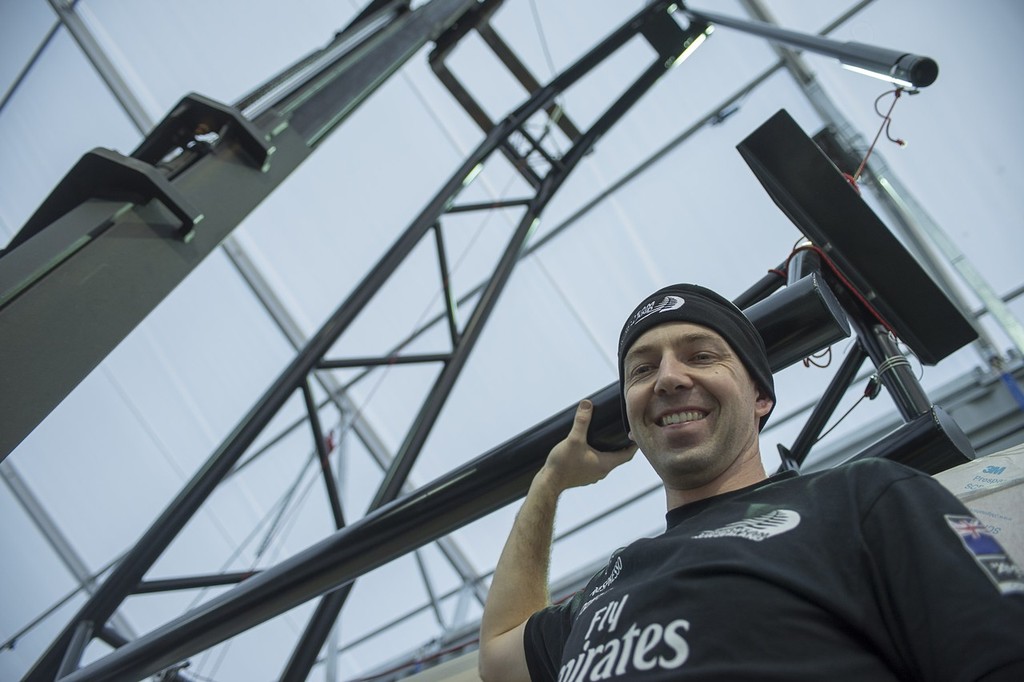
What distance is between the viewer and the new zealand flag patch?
28.3 inches

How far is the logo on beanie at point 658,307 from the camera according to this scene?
1.25 metres

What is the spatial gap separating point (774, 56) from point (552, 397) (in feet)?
9.51

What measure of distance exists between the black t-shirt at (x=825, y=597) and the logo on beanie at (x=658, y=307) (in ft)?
1.18

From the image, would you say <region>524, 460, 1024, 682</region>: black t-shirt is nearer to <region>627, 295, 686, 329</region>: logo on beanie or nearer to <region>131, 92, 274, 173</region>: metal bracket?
<region>627, 295, 686, 329</region>: logo on beanie

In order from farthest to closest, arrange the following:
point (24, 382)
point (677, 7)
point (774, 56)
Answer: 1. point (774, 56)
2. point (677, 7)
3. point (24, 382)

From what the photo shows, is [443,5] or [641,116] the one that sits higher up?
[443,5]

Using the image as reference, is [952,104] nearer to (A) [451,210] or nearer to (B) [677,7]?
(B) [677,7]

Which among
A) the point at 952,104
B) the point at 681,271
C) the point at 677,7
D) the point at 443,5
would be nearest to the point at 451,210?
the point at 443,5

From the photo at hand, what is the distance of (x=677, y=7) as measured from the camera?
4.09 m

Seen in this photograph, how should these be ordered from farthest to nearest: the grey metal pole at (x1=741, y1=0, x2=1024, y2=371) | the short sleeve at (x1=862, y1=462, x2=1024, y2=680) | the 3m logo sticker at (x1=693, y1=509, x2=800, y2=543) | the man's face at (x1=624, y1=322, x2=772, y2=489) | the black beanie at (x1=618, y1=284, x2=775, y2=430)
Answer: the grey metal pole at (x1=741, y1=0, x2=1024, y2=371) → the black beanie at (x1=618, y1=284, x2=775, y2=430) → the man's face at (x1=624, y1=322, x2=772, y2=489) → the 3m logo sticker at (x1=693, y1=509, x2=800, y2=543) → the short sleeve at (x1=862, y1=462, x2=1024, y2=680)

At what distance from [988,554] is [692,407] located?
1.50 ft

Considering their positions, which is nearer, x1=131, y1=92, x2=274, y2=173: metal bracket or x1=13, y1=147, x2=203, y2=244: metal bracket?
x1=13, y1=147, x2=203, y2=244: metal bracket

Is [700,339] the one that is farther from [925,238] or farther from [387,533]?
[925,238]

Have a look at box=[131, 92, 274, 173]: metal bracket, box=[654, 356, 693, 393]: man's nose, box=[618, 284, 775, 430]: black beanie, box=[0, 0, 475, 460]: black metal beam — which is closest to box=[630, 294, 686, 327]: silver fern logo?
box=[618, 284, 775, 430]: black beanie
